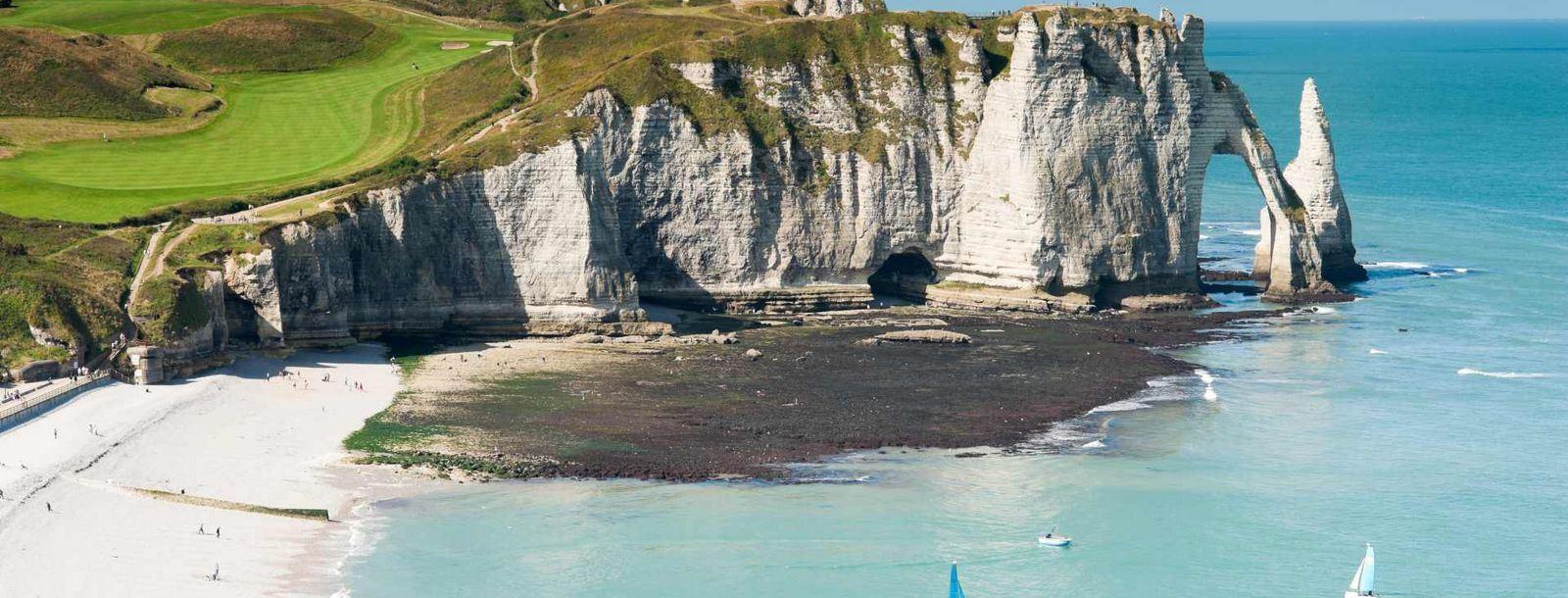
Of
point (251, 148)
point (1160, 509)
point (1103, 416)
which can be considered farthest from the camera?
point (251, 148)

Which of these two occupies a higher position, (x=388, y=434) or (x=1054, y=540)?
(x=388, y=434)

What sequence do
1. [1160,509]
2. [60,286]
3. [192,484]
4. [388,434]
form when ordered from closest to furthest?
[192,484] < [1160,509] < [388,434] < [60,286]

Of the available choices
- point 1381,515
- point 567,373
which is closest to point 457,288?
point 567,373

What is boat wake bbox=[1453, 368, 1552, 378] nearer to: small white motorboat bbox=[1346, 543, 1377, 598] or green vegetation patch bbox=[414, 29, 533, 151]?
small white motorboat bbox=[1346, 543, 1377, 598]

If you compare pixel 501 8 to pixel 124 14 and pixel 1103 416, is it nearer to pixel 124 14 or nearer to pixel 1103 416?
pixel 124 14

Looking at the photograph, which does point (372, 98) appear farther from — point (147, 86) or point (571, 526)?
point (571, 526)

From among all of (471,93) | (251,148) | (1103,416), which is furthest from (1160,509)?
(251,148)

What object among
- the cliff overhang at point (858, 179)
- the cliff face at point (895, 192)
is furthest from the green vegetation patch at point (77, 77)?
the cliff face at point (895, 192)

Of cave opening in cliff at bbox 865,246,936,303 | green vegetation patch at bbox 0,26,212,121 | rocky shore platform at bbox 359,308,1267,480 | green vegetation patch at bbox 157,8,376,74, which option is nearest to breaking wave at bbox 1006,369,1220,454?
rocky shore platform at bbox 359,308,1267,480
